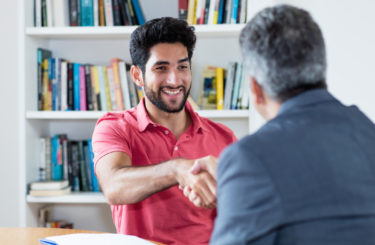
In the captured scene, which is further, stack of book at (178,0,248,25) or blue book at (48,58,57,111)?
blue book at (48,58,57,111)

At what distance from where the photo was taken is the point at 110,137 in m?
1.63

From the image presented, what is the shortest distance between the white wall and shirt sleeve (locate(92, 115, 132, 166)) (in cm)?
115

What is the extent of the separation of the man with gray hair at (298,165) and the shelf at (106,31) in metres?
1.54

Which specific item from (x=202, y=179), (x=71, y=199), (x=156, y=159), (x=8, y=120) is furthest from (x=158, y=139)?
(x=8, y=120)

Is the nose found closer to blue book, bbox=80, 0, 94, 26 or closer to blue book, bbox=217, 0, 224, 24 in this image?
blue book, bbox=217, 0, 224, 24

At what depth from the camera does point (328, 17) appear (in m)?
2.01

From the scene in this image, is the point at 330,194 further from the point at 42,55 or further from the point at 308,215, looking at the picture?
the point at 42,55

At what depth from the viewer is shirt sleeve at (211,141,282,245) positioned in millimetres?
714

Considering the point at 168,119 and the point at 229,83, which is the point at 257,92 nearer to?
the point at 168,119

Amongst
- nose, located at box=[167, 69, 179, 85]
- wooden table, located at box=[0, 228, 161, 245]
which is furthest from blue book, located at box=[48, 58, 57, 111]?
wooden table, located at box=[0, 228, 161, 245]

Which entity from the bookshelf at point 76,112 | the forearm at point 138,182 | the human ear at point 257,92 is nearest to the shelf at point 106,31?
the bookshelf at point 76,112

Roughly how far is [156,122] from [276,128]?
1055 millimetres

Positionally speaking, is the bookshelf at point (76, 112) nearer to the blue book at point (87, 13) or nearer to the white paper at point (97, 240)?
the blue book at point (87, 13)

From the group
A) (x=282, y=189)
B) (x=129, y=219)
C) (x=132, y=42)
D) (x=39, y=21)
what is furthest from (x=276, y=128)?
(x=39, y=21)
